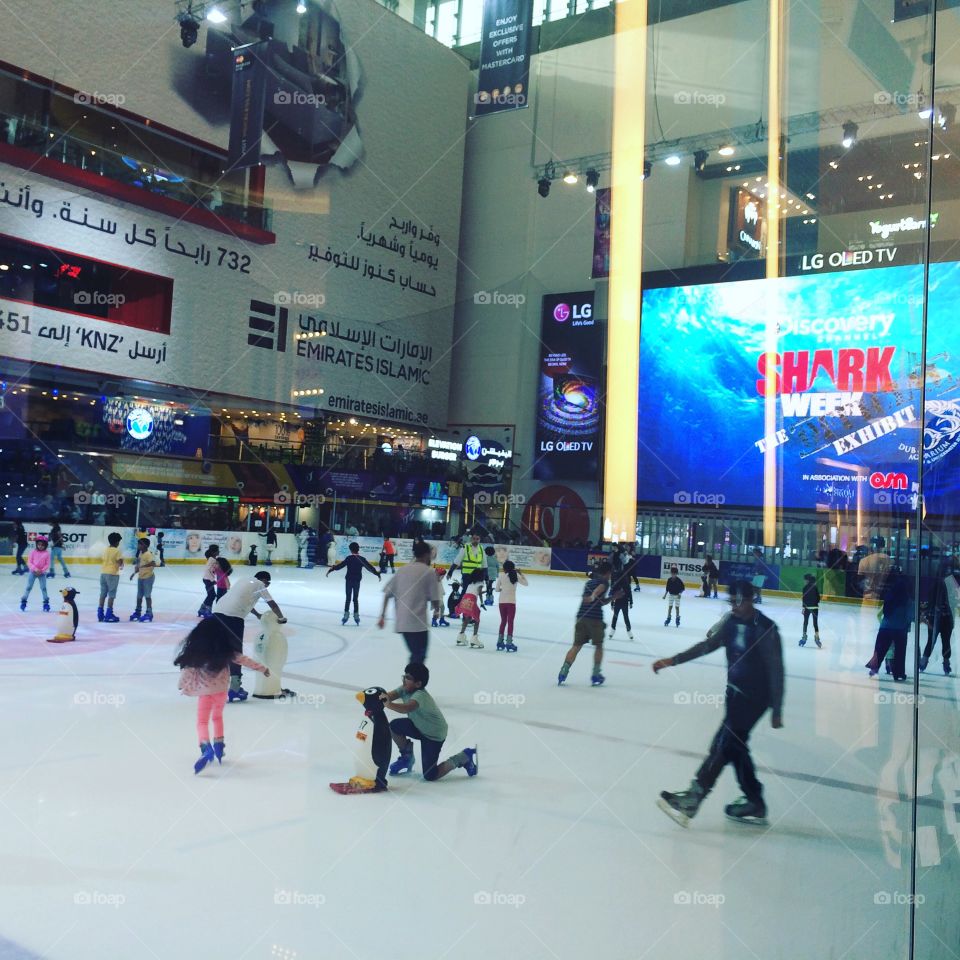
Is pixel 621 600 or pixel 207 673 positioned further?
pixel 621 600

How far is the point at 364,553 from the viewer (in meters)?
26.1

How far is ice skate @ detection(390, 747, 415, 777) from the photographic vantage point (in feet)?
16.4

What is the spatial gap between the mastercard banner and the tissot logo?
878 cm

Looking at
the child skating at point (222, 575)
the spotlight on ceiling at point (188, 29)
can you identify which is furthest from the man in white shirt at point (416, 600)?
the spotlight on ceiling at point (188, 29)

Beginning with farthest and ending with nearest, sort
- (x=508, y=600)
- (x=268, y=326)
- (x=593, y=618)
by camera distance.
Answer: (x=268, y=326), (x=508, y=600), (x=593, y=618)

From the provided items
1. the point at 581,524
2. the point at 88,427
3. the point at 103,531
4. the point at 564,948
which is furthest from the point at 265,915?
the point at 581,524

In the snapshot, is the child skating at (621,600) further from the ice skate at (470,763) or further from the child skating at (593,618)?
the ice skate at (470,763)

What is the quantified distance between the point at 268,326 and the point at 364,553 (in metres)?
7.58

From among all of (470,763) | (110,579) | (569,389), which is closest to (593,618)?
(470,763)

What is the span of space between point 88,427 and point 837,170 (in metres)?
20.1

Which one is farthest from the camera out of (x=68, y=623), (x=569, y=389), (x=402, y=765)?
(x=569, y=389)

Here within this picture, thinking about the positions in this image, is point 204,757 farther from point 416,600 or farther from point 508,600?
Answer: point 508,600

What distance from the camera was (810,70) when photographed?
21578 millimetres

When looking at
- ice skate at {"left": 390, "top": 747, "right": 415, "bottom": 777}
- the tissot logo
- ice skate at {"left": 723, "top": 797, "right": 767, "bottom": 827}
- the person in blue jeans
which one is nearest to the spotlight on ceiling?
the tissot logo
